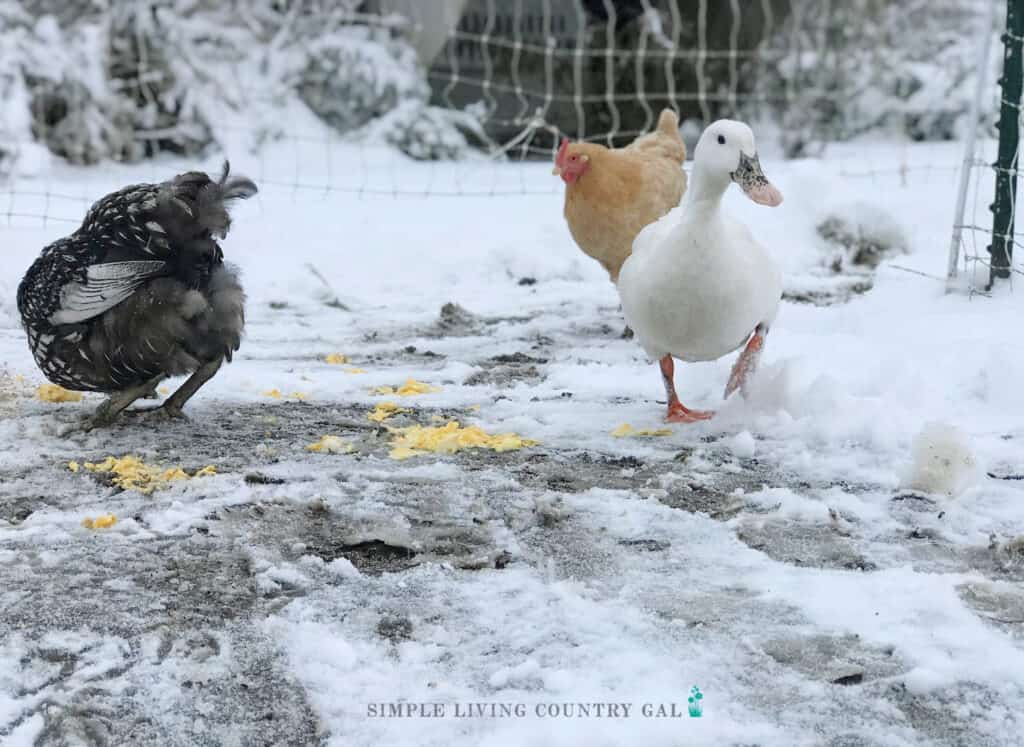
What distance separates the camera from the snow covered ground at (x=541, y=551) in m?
2.26

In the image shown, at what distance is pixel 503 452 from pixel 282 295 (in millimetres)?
3048

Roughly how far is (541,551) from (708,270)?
135 cm

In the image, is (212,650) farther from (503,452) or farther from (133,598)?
(503,452)

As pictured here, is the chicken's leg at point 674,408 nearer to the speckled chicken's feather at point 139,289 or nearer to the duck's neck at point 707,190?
the duck's neck at point 707,190

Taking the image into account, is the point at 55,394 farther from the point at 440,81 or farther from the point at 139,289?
the point at 440,81

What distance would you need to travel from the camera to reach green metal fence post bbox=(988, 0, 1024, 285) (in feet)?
17.4

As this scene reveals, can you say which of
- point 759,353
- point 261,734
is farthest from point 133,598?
point 759,353

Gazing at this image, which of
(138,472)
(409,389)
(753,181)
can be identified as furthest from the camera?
(409,389)

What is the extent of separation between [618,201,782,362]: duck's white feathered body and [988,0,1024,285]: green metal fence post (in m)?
1.73

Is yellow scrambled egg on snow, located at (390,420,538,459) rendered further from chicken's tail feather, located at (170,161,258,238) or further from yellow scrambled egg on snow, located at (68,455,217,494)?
chicken's tail feather, located at (170,161,258,238)

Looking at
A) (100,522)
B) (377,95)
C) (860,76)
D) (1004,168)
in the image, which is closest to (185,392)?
(100,522)

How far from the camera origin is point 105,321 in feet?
13.2

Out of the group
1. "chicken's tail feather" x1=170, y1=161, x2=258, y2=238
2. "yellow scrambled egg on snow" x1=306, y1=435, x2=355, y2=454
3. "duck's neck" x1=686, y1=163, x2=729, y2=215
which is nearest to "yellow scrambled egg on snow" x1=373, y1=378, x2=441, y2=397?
"yellow scrambled egg on snow" x1=306, y1=435, x2=355, y2=454

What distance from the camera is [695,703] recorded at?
2246 mm
